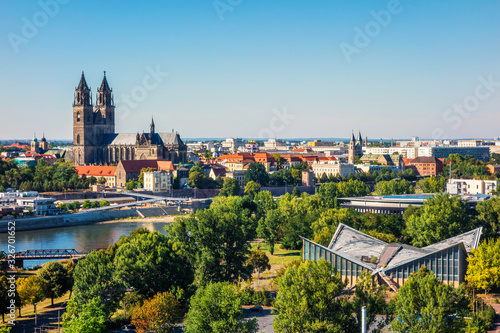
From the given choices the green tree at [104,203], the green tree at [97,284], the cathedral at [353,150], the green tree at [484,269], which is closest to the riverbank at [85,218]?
the green tree at [104,203]

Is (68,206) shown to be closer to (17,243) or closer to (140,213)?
(140,213)

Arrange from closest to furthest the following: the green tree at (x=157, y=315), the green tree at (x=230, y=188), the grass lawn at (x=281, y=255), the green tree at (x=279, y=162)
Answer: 1. the green tree at (x=157, y=315)
2. the grass lawn at (x=281, y=255)
3. the green tree at (x=230, y=188)
4. the green tree at (x=279, y=162)

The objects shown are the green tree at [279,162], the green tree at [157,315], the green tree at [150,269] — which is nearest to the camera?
the green tree at [157,315]

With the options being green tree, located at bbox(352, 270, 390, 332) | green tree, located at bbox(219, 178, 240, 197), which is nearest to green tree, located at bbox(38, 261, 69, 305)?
green tree, located at bbox(352, 270, 390, 332)

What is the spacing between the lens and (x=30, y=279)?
2569cm

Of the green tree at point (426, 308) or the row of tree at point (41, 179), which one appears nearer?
the green tree at point (426, 308)

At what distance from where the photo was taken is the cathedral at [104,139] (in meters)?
95.7

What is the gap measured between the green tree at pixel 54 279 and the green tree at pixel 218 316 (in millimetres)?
10077

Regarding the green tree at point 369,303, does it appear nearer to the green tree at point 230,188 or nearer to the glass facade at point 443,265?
the glass facade at point 443,265

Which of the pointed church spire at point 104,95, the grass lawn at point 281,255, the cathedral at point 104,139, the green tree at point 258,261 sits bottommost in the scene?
the grass lawn at point 281,255

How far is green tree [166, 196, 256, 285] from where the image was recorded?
2480cm

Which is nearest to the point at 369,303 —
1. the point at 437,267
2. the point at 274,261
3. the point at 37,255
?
the point at 437,267

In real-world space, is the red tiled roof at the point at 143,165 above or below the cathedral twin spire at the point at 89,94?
below

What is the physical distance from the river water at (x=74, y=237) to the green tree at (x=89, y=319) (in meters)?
16.5
